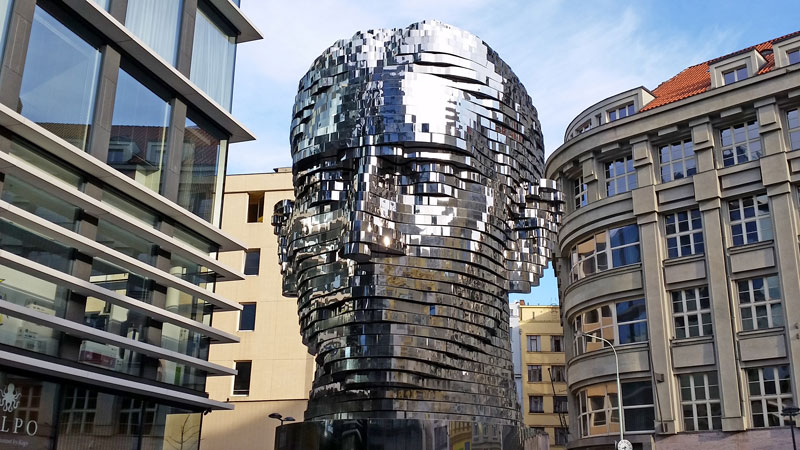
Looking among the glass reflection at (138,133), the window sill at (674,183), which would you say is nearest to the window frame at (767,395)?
the window sill at (674,183)

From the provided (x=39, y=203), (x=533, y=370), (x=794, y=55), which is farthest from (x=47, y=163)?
(x=533, y=370)

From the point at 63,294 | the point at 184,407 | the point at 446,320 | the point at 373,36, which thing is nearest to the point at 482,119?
the point at 373,36

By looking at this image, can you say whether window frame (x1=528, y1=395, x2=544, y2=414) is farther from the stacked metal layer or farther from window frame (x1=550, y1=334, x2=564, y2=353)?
the stacked metal layer

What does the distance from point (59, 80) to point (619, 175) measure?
27.1m

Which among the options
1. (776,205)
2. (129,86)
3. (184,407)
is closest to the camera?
(129,86)

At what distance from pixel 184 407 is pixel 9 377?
6538mm

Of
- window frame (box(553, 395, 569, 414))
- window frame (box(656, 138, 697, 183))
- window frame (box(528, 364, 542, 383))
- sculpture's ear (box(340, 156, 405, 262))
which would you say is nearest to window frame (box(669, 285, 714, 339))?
window frame (box(656, 138, 697, 183))

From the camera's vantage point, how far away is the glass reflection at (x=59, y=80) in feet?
57.6

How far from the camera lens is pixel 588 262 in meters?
38.4

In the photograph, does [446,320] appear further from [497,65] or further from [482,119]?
[497,65]

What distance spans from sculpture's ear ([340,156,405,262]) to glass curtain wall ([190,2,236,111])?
1364 cm

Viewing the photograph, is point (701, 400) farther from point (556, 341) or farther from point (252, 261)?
point (556, 341)

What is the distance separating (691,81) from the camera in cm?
4044

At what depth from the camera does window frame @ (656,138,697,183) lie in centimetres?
3584
